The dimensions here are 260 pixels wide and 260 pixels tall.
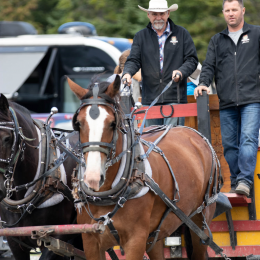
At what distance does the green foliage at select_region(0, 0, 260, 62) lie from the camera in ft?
40.8

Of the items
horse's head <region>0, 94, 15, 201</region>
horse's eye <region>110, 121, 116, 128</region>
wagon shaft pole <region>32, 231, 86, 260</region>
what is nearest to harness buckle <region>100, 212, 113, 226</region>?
wagon shaft pole <region>32, 231, 86, 260</region>

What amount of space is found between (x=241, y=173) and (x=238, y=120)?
1.96 feet

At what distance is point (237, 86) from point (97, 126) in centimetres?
205

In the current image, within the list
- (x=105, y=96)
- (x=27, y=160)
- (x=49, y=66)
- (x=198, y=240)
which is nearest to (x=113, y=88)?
(x=105, y=96)

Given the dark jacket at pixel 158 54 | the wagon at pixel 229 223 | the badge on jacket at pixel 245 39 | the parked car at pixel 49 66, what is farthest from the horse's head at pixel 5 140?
the parked car at pixel 49 66

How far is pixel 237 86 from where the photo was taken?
4.60 meters

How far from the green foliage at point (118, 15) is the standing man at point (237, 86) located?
23.9 ft

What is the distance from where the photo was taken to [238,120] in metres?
4.78

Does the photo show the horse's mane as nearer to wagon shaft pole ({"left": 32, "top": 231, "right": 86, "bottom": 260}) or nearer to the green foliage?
wagon shaft pole ({"left": 32, "top": 231, "right": 86, "bottom": 260})

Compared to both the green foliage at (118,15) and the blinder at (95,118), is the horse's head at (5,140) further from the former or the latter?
the green foliage at (118,15)

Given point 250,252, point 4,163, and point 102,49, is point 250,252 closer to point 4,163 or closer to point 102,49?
point 4,163

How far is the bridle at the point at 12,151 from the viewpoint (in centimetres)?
334

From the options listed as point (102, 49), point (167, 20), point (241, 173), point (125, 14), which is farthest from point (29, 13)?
point (241, 173)

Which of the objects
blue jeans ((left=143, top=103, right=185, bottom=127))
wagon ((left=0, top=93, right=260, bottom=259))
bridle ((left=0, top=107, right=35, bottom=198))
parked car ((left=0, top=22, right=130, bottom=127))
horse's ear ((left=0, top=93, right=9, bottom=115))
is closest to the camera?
bridle ((left=0, top=107, right=35, bottom=198))
